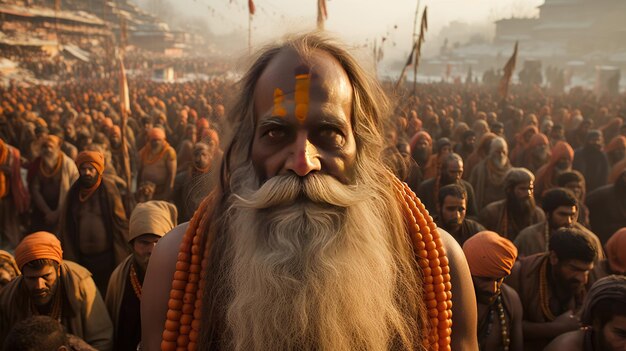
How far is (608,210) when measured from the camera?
524 centimetres

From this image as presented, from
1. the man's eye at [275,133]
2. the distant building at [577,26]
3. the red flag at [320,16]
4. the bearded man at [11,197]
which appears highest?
the distant building at [577,26]

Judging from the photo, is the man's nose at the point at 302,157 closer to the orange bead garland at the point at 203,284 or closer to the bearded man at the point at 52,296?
the orange bead garland at the point at 203,284

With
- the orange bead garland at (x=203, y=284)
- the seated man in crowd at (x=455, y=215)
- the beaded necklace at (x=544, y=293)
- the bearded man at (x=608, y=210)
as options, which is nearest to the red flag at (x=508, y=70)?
the bearded man at (x=608, y=210)

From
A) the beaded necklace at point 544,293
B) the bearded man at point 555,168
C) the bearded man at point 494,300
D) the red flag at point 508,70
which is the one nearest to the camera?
the bearded man at point 494,300

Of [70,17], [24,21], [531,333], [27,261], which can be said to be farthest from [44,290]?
[70,17]

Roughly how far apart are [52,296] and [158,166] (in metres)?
3.70

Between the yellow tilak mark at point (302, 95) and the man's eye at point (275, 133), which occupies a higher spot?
the yellow tilak mark at point (302, 95)

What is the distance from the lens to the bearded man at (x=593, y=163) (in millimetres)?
7055

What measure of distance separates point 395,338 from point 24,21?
105ft

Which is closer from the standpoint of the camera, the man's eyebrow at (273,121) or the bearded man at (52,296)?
the man's eyebrow at (273,121)

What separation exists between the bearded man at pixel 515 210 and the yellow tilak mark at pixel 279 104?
12.4 feet

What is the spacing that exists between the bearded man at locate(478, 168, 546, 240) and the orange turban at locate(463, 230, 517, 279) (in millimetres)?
2003

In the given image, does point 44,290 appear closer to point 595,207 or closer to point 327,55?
point 327,55

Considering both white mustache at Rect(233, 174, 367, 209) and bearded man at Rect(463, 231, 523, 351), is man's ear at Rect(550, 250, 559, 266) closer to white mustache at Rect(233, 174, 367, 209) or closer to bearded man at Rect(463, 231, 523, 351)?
bearded man at Rect(463, 231, 523, 351)
